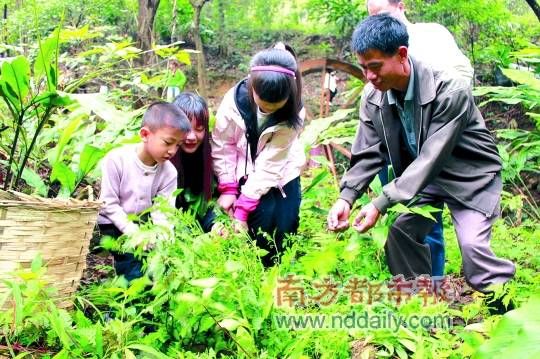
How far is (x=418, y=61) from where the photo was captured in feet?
7.85

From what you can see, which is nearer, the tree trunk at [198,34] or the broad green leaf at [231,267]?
the broad green leaf at [231,267]

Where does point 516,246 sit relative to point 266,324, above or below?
below

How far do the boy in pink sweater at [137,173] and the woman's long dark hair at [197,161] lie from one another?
0.22m

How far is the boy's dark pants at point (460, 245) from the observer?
2.32 meters

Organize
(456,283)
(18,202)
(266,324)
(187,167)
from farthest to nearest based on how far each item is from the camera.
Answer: (456,283) < (187,167) < (266,324) < (18,202)

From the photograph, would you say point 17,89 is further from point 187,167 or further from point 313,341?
point 313,341

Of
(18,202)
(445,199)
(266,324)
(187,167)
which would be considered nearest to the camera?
(18,202)

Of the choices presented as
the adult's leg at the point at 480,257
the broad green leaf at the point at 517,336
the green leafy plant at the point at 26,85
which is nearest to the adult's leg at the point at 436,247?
the adult's leg at the point at 480,257

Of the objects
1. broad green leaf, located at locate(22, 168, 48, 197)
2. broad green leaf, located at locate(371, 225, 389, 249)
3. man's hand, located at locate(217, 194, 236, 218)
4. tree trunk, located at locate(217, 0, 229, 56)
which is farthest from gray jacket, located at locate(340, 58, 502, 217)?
tree trunk, located at locate(217, 0, 229, 56)

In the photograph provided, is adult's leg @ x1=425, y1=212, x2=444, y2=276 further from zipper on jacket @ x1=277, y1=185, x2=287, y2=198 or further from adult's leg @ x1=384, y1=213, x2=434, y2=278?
zipper on jacket @ x1=277, y1=185, x2=287, y2=198

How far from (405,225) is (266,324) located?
34.3 inches

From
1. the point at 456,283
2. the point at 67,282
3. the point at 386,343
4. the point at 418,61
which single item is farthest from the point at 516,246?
the point at 67,282

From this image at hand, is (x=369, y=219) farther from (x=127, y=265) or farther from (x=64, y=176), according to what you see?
(x=64, y=176)

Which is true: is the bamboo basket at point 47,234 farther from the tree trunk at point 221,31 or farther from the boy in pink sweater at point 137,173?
the tree trunk at point 221,31
